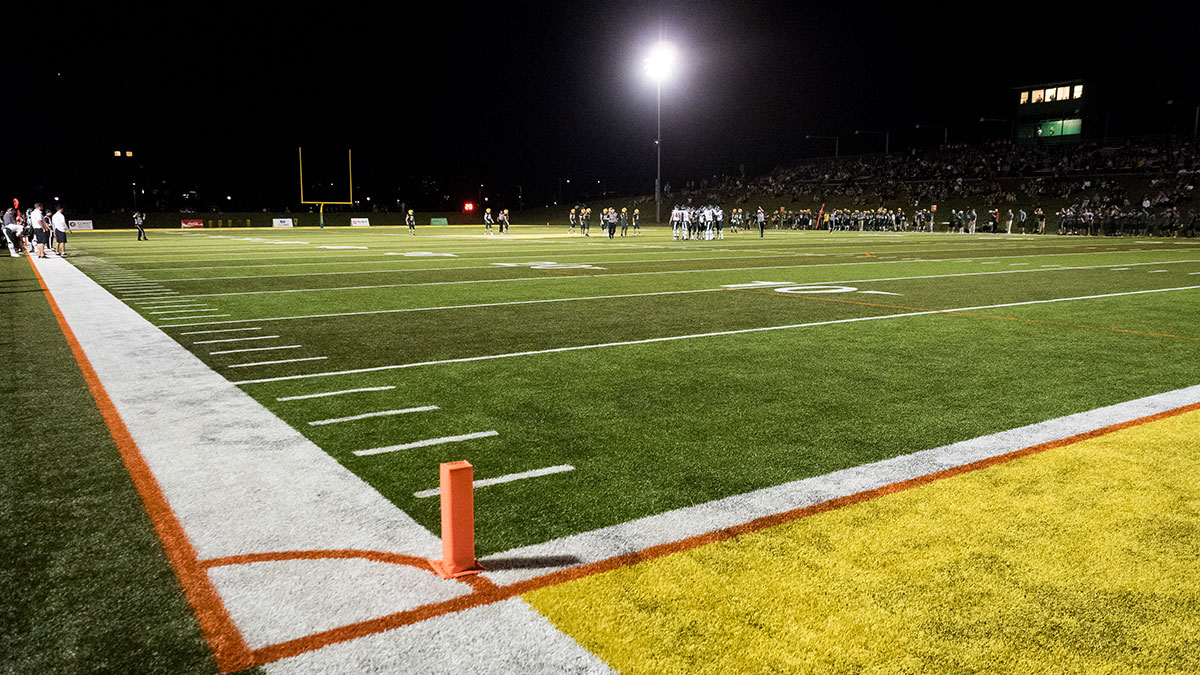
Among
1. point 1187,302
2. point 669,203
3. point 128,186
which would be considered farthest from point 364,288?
point 128,186

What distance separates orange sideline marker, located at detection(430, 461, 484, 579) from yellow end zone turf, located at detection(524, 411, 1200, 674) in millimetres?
319

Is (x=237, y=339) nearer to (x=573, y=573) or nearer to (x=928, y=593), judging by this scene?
(x=573, y=573)

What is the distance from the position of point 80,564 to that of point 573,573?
1.83 metres

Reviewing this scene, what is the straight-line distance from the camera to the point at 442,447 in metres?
4.67

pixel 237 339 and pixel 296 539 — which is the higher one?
pixel 237 339

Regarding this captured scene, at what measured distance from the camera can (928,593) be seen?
2930mm

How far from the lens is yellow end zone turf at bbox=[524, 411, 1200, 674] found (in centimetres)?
254

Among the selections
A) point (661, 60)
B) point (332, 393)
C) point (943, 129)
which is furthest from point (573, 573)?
point (943, 129)

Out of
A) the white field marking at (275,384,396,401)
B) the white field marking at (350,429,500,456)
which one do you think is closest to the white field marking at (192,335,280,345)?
the white field marking at (275,384,396,401)

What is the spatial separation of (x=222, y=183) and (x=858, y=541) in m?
88.1

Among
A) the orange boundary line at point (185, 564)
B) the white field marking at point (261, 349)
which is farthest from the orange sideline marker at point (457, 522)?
the white field marking at point (261, 349)

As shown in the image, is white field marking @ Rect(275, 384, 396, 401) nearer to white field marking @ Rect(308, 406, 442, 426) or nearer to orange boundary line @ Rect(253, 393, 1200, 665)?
white field marking @ Rect(308, 406, 442, 426)

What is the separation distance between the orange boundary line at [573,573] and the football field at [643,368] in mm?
336

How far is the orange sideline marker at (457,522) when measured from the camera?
2.91m
